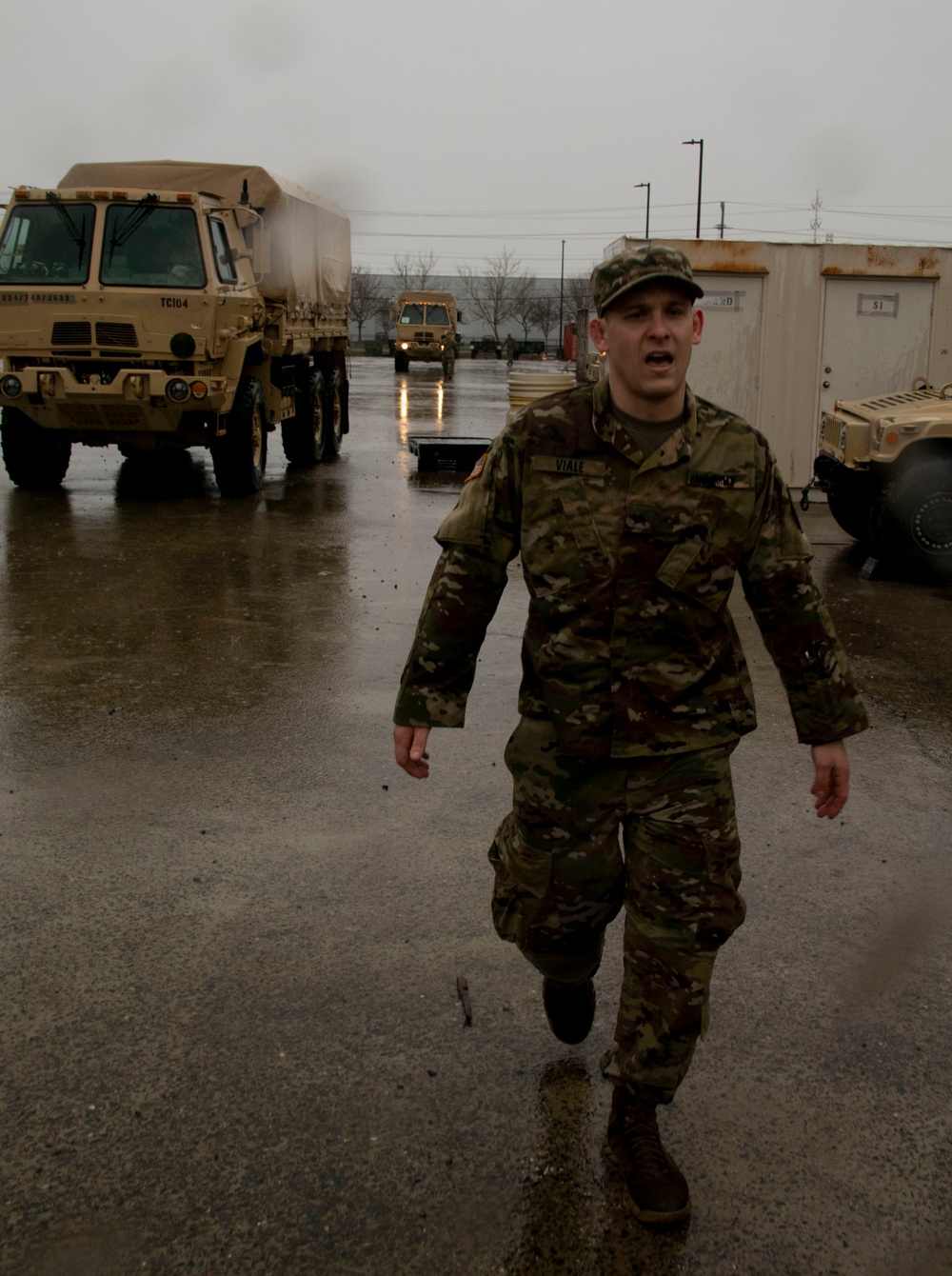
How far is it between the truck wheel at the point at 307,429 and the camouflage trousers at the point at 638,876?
1248cm

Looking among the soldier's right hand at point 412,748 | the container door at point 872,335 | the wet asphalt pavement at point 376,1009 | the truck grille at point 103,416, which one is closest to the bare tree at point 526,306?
the container door at point 872,335

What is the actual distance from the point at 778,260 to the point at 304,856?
10.6 meters

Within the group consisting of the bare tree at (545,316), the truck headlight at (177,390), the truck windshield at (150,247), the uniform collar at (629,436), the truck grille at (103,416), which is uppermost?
the truck windshield at (150,247)

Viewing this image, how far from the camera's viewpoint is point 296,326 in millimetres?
13648

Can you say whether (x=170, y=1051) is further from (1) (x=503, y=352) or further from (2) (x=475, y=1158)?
(1) (x=503, y=352)

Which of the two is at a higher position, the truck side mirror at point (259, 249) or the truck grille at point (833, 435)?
the truck side mirror at point (259, 249)

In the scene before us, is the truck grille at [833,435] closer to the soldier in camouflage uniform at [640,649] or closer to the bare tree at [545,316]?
the soldier in camouflage uniform at [640,649]

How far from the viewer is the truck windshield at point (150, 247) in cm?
1136

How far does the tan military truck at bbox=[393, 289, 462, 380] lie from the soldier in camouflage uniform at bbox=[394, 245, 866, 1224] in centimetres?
3631

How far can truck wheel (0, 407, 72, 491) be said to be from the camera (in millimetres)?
12016

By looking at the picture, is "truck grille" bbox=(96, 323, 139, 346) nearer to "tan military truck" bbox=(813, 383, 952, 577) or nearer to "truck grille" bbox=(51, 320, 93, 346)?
"truck grille" bbox=(51, 320, 93, 346)

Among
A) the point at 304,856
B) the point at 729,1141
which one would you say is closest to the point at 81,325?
the point at 304,856

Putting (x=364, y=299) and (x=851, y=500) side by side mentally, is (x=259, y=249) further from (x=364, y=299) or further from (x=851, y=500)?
(x=364, y=299)

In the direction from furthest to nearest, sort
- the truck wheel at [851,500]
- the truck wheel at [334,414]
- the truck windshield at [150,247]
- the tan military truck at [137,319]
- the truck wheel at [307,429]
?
the truck wheel at [334,414], the truck wheel at [307,429], the truck windshield at [150,247], the tan military truck at [137,319], the truck wheel at [851,500]
